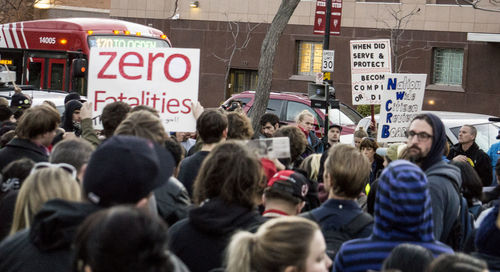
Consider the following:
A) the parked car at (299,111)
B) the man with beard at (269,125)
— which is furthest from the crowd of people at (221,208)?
the parked car at (299,111)

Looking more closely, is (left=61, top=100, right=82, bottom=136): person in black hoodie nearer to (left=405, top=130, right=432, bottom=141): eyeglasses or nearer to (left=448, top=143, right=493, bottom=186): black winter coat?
(left=405, top=130, right=432, bottom=141): eyeglasses

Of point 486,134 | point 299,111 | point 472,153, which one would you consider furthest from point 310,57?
point 472,153

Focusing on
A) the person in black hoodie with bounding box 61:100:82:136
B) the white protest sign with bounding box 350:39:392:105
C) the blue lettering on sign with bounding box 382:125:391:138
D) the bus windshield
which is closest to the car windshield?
the white protest sign with bounding box 350:39:392:105

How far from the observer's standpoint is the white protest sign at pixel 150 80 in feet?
29.9

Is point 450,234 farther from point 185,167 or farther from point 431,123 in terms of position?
point 185,167

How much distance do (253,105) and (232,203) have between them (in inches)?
548

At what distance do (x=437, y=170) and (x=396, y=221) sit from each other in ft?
5.60

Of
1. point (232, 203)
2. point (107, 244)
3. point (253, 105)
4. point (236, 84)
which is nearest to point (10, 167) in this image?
point (232, 203)

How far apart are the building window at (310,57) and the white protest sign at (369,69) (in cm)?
1604

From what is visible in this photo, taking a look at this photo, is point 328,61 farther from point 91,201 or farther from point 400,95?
point 91,201

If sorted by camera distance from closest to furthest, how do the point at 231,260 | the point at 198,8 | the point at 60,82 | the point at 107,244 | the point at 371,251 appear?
the point at 107,244 < the point at 231,260 < the point at 371,251 < the point at 60,82 < the point at 198,8

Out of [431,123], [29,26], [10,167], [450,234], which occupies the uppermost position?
[29,26]

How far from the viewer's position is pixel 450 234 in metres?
5.55

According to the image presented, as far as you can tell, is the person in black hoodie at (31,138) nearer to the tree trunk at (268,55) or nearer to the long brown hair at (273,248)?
the long brown hair at (273,248)
